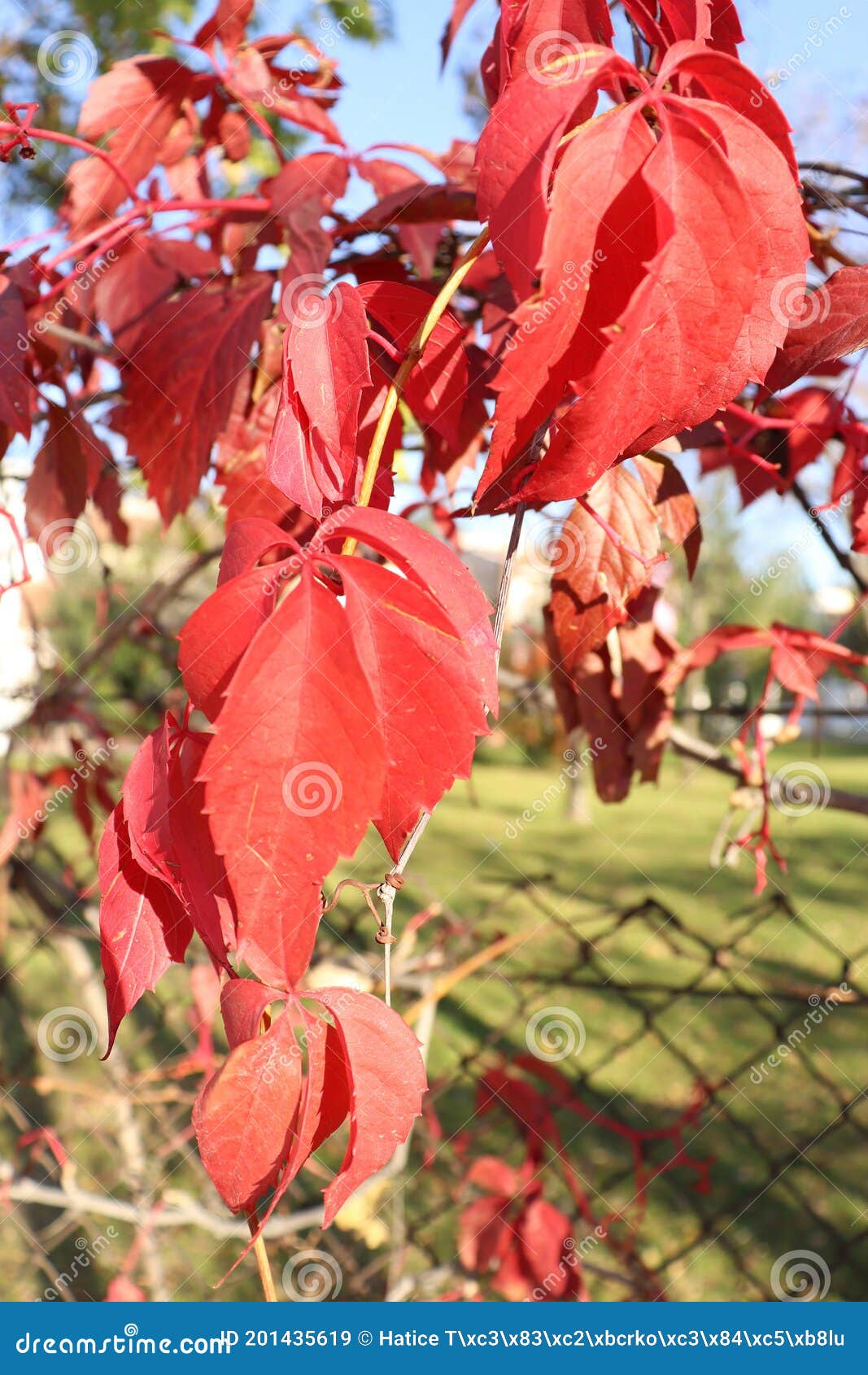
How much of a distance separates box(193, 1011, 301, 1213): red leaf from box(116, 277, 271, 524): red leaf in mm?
502

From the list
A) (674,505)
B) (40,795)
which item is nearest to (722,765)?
(674,505)

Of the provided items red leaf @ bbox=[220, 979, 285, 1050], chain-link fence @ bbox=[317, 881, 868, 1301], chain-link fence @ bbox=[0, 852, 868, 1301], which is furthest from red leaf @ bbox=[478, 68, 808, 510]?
chain-link fence @ bbox=[317, 881, 868, 1301]

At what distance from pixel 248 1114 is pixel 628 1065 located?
2835 mm

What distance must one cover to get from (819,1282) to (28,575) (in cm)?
204

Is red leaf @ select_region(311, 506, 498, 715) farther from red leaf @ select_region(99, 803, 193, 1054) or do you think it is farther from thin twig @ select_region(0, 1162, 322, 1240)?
thin twig @ select_region(0, 1162, 322, 1240)

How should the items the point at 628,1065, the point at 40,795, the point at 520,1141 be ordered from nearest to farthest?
the point at 40,795, the point at 520,1141, the point at 628,1065

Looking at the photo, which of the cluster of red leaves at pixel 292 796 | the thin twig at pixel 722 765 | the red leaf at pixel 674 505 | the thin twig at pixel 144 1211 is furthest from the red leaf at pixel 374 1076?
the thin twig at pixel 144 1211

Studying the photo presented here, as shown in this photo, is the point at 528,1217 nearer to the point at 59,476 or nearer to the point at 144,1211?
the point at 144,1211

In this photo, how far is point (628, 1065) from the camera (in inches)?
119

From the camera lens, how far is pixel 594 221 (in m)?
0.39

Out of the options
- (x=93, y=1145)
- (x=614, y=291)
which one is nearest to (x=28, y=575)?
(x=614, y=291)

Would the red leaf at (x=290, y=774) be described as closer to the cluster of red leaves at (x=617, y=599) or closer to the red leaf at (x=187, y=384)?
the cluster of red leaves at (x=617, y=599)

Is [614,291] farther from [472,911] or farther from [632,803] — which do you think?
[632,803]

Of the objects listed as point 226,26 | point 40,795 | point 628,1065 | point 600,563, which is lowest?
point 628,1065
